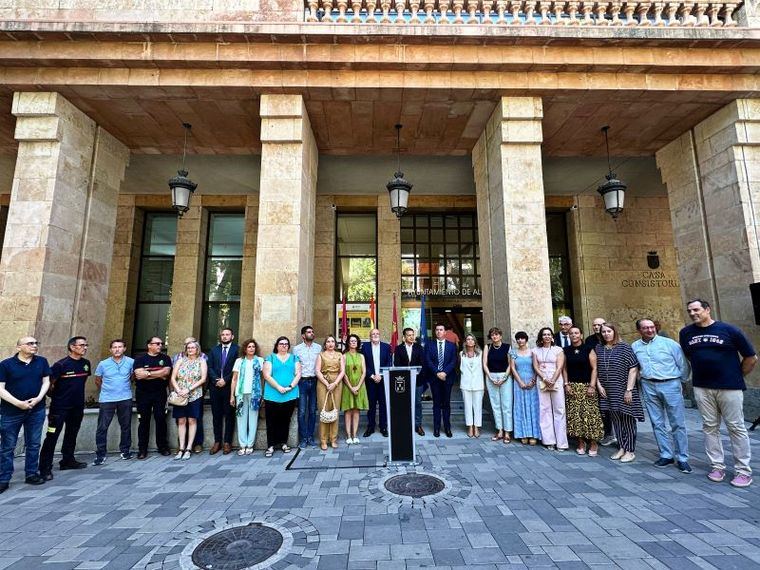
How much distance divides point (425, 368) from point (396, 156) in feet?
18.6

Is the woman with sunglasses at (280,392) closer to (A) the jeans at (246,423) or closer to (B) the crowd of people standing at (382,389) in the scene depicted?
(B) the crowd of people standing at (382,389)

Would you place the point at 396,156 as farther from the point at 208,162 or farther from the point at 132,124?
the point at 132,124

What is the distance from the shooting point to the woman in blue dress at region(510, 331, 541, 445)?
5.91 m

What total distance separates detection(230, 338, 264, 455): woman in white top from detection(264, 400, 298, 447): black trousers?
22cm

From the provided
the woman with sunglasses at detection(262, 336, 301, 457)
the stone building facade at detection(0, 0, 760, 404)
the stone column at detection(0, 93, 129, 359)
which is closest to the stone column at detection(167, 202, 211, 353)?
the stone building facade at detection(0, 0, 760, 404)

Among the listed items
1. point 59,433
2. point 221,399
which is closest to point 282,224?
point 221,399

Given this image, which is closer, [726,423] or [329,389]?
[726,423]

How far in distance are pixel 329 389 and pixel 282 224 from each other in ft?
10.0

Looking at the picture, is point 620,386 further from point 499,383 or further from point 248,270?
point 248,270

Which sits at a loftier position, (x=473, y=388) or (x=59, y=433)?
(x=473, y=388)

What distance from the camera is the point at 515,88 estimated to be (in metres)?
7.02

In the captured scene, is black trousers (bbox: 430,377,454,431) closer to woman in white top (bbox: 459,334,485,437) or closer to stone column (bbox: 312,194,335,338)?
woman in white top (bbox: 459,334,485,437)

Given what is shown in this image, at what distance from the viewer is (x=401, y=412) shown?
5180 millimetres

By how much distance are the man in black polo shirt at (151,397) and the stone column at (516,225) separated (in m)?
5.81
